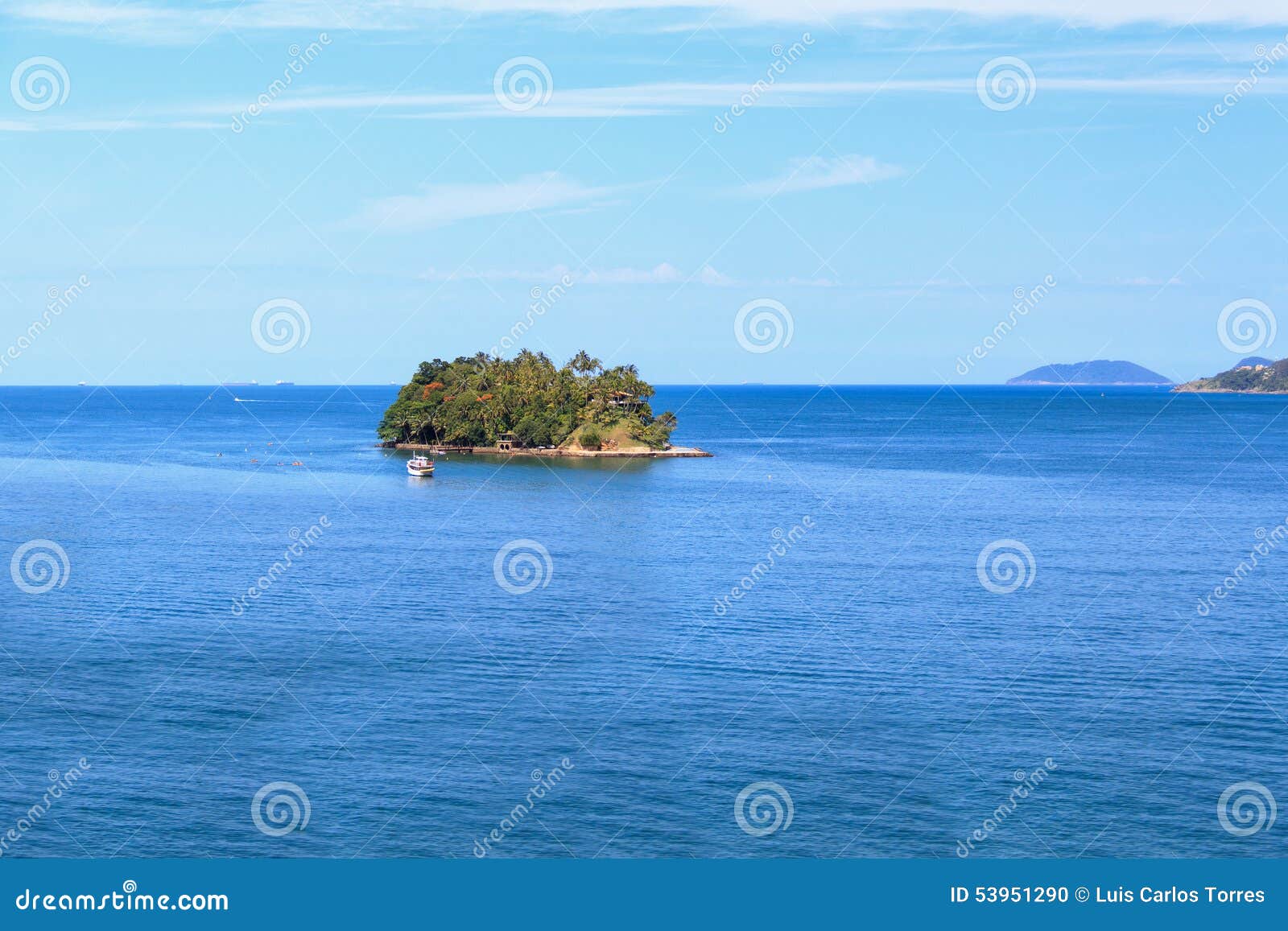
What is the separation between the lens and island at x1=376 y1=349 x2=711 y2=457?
449 ft

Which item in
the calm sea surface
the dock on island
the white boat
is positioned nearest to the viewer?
the calm sea surface

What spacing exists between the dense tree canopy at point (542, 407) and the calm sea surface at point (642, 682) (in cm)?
5377

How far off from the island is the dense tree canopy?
88mm

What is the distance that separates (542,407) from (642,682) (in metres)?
99.1

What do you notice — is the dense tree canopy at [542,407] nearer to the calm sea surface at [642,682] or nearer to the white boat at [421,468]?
the white boat at [421,468]

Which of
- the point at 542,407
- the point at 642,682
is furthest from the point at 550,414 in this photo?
the point at 642,682

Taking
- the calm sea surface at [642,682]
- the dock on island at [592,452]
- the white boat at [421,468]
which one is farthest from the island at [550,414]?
the calm sea surface at [642,682]

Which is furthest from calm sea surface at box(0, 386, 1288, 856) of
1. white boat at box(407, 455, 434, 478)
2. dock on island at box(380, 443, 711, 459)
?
dock on island at box(380, 443, 711, 459)

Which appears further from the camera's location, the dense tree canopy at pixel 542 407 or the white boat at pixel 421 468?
the dense tree canopy at pixel 542 407

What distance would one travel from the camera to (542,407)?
138 m

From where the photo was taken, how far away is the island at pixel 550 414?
449ft

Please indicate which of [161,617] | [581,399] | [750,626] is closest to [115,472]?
[581,399]

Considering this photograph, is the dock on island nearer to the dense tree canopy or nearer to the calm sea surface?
the dense tree canopy

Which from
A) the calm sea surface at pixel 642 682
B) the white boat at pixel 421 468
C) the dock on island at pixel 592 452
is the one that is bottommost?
the calm sea surface at pixel 642 682
